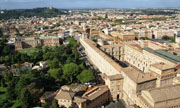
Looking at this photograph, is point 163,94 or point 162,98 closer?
point 162,98

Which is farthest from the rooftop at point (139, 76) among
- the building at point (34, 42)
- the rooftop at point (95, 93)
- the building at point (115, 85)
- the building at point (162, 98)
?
the building at point (34, 42)

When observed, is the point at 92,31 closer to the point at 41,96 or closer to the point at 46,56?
the point at 46,56

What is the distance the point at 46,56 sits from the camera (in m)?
52.3

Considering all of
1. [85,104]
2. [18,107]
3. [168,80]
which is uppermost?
[168,80]

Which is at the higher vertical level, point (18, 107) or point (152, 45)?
point (152, 45)

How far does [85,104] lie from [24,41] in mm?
58907

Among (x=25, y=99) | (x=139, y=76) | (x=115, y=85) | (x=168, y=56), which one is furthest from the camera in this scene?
(x=168, y=56)

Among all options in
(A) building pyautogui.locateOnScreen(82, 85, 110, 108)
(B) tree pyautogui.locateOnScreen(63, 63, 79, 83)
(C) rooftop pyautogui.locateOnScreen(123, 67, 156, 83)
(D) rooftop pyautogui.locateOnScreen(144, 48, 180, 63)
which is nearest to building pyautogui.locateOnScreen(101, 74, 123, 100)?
(A) building pyautogui.locateOnScreen(82, 85, 110, 108)

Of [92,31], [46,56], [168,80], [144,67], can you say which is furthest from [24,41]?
[168,80]

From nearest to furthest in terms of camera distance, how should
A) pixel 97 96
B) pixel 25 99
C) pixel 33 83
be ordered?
pixel 25 99 < pixel 97 96 < pixel 33 83

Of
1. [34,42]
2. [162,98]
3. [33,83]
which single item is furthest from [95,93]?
[34,42]

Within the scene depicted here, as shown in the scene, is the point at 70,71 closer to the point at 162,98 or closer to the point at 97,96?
the point at 97,96

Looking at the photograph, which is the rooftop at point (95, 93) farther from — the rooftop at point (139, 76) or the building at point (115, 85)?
the rooftop at point (139, 76)

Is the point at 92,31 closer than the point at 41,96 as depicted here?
No
